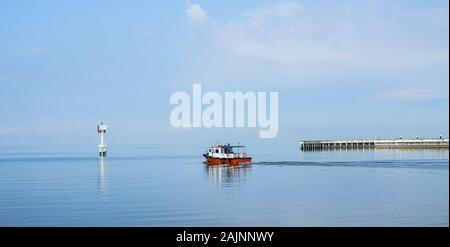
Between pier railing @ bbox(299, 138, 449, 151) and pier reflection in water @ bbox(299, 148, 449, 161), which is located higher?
pier railing @ bbox(299, 138, 449, 151)

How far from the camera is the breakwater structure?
514 ft

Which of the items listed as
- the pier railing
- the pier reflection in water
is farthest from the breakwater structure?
the pier reflection in water

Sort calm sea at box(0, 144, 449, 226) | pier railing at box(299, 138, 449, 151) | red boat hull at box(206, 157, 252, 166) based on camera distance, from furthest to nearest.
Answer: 1. pier railing at box(299, 138, 449, 151)
2. red boat hull at box(206, 157, 252, 166)
3. calm sea at box(0, 144, 449, 226)

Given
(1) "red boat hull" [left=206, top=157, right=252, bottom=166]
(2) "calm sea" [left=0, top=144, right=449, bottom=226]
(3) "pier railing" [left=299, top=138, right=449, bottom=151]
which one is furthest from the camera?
(3) "pier railing" [left=299, top=138, right=449, bottom=151]

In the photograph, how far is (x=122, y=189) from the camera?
2096 inches

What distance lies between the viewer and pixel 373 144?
558 ft

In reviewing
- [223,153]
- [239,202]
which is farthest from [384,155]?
[239,202]

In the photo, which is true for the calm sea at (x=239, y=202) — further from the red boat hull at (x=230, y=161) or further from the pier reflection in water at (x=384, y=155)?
the pier reflection in water at (x=384, y=155)

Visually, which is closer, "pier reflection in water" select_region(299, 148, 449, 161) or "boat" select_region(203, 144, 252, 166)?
"boat" select_region(203, 144, 252, 166)

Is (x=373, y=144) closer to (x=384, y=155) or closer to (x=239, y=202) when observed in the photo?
(x=384, y=155)

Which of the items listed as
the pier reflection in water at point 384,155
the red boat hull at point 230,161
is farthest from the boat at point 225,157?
the pier reflection in water at point 384,155

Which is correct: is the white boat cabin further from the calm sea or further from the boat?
the calm sea
